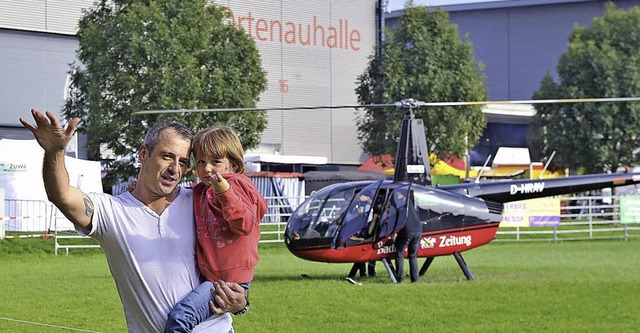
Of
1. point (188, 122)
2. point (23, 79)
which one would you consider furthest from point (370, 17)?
point (188, 122)

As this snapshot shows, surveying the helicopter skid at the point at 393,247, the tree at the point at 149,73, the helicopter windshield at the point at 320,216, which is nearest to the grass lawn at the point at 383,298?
the helicopter skid at the point at 393,247

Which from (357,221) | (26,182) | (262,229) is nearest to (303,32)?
(262,229)

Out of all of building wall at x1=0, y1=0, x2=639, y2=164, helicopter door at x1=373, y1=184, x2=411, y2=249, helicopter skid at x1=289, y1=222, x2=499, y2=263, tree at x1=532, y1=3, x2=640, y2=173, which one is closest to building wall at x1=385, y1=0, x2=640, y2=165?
building wall at x1=0, y1=0, x2=639, y2=164

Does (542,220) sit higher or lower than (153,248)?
lower

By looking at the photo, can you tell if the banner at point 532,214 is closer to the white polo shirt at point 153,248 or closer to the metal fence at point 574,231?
the metal fence at point 574,231

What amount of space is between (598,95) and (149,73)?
20894mm

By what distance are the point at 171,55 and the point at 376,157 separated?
15.9 m

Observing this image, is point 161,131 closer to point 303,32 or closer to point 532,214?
point 532,214

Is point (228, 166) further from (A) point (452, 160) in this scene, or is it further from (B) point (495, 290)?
(A) point (452, 160)

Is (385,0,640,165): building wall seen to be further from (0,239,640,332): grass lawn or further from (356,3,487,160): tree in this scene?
(0,239,640,332): grass lawn

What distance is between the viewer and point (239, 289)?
173 inches

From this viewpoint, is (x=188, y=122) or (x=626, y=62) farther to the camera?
(x=626, y=62)

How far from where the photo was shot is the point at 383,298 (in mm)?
16672

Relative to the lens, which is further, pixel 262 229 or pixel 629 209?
pixel 629 209
